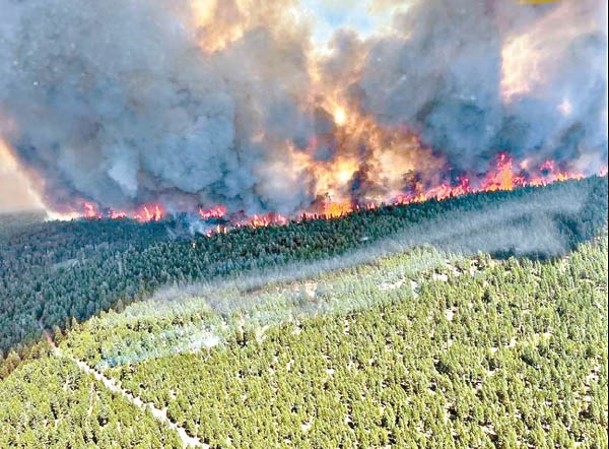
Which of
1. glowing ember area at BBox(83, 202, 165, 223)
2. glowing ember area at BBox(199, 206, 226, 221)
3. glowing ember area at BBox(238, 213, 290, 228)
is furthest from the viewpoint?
glowing ember area at BBox(238, 213, 290, 228)

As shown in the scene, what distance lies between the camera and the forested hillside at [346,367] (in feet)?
21.2

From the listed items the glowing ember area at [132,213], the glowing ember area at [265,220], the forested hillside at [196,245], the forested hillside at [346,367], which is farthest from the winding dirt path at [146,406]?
the glowing ember area at [265,220]

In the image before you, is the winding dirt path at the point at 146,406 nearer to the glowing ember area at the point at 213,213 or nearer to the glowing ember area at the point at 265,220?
the glowing ember area at the point at 213,213

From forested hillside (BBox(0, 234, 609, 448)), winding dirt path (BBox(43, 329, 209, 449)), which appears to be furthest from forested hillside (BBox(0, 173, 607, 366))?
winding dirt path (BBox(43, 329, 209, 449))

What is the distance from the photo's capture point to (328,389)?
7875 mm

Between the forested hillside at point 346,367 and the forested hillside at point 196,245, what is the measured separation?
1.04 ft

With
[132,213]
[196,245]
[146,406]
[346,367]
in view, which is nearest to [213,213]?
[196,245]

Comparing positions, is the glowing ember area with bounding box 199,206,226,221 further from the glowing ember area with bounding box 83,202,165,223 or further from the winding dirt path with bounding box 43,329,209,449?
the winding dirt path with bounding box 43,329,209,449

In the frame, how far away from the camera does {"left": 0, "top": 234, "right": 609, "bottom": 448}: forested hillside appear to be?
21.2 ft

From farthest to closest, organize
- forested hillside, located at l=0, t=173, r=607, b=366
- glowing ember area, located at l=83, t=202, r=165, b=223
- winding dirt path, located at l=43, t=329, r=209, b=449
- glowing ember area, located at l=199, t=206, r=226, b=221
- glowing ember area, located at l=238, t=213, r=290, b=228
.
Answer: glowing ember area, located at l=238, t=213, r=290, b=228 < glowing ember area, located at l=199, t=206, r=226, b=221 < glowing ember area, located at l=83, t=202, r=165, b=223 < winding dirt path, located at l=43, t=329, r=209, b=449 < forested hillside, located at l=0, t=173, r=607, b=366

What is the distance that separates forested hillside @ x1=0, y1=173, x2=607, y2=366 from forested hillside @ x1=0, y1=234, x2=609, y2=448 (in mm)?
318

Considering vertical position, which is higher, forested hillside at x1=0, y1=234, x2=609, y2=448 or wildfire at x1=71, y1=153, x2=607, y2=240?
wildfire at x1=71, y1=153, x2=607, y2=240

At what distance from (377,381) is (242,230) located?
2.94 m

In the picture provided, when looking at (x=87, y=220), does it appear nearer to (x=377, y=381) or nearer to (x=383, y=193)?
(x=377, y=381)
